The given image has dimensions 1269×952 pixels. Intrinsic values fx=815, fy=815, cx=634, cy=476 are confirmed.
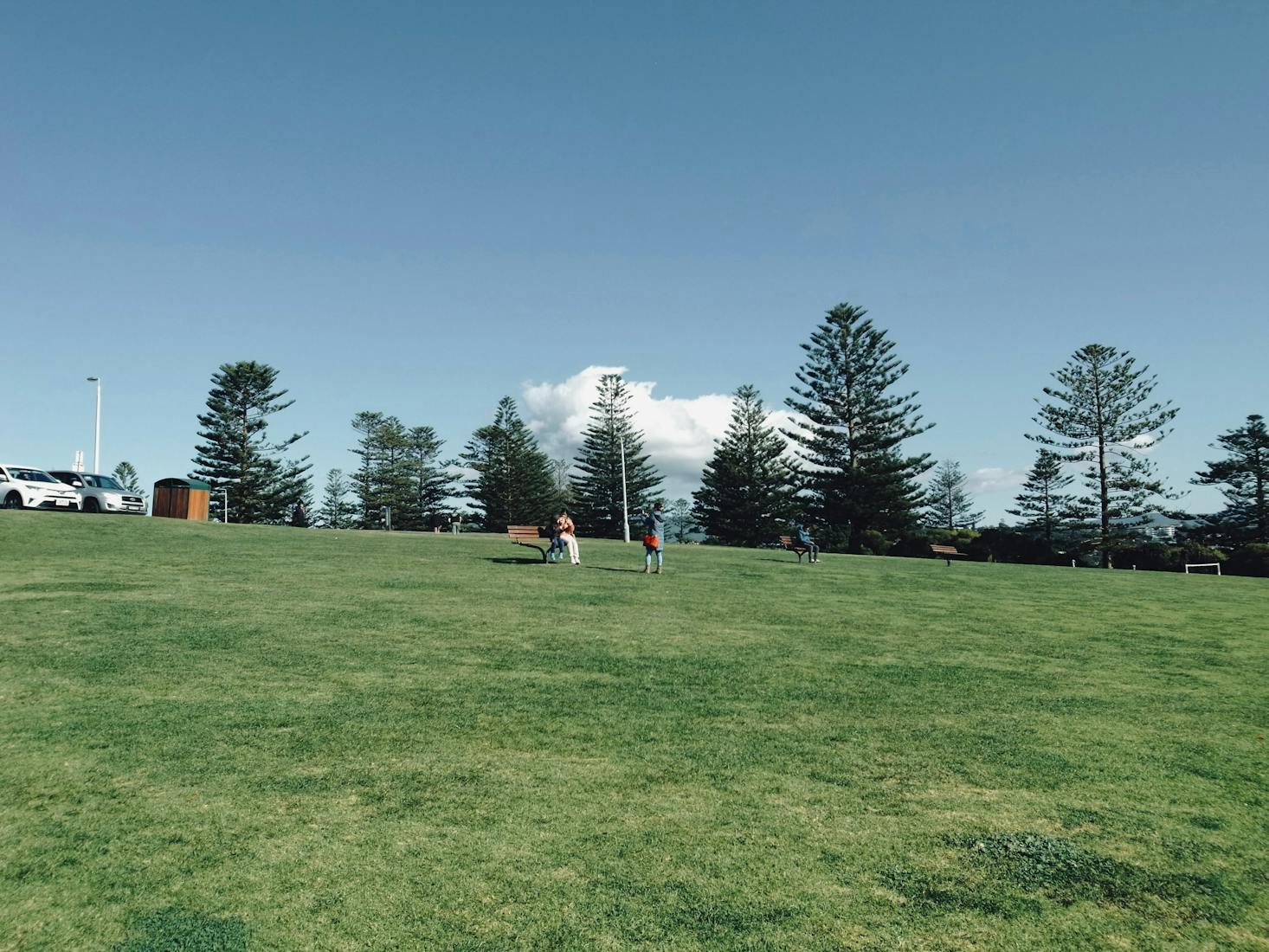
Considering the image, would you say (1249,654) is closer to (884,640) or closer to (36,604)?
(884,640)

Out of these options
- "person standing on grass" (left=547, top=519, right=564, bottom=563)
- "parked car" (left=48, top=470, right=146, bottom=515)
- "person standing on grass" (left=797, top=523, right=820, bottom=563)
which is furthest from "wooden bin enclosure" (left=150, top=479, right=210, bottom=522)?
"person standing on grass" (left=797, top=523, right=820, bottom=563)

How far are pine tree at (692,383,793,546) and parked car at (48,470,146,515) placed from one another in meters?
46.5

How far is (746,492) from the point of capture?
6819 centimetres

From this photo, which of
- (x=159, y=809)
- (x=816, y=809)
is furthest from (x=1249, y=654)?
(x=159, y=809)

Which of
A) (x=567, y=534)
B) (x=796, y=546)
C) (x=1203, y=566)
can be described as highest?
(x=567, y=534)

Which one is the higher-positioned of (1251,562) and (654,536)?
(654,536)

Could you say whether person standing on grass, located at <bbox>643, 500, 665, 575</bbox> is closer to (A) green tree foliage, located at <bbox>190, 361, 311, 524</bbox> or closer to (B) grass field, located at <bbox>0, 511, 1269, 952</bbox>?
(B) grass field, located at <bbox>0, 511, 1269, 952</bbox>

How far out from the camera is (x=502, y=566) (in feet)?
58.5

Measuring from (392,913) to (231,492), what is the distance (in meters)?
70.8

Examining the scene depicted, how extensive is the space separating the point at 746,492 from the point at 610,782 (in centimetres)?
6365

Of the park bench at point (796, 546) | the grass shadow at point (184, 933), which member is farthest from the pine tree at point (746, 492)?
the grass shadow at point (184, 933)

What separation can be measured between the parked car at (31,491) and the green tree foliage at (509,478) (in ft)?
161

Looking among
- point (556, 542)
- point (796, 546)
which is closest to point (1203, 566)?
point (796, 546)

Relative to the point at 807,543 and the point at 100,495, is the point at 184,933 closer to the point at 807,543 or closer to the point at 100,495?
the point at 807,543
